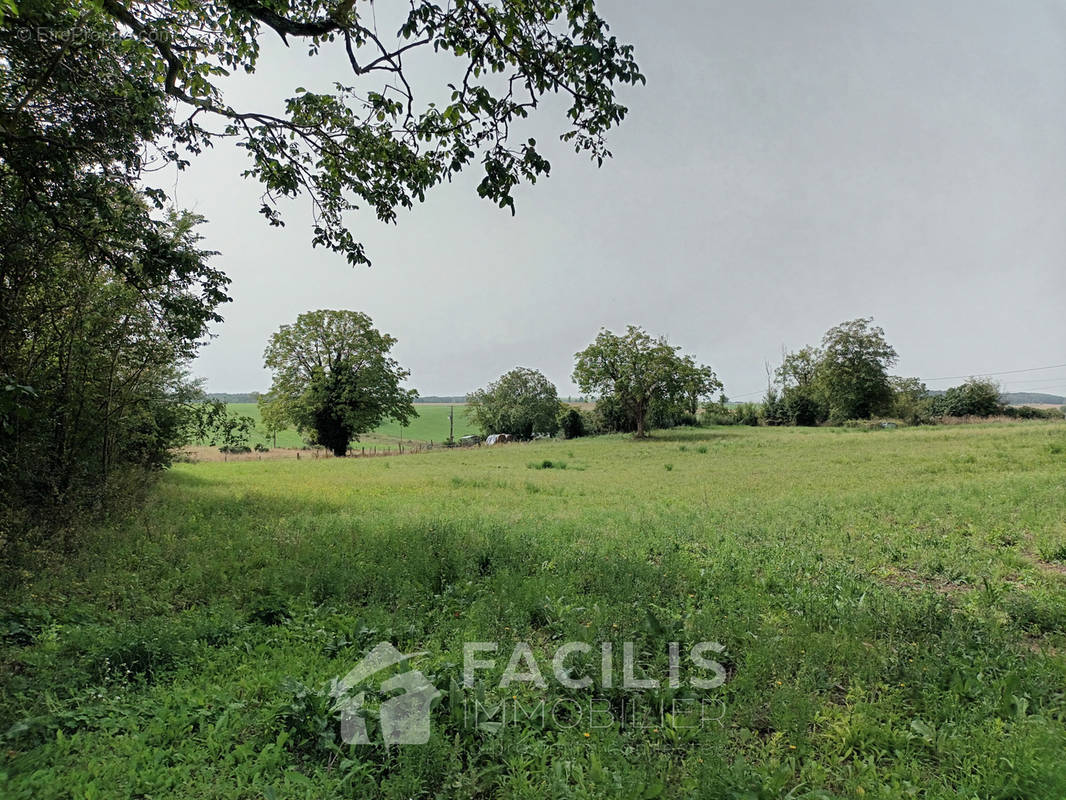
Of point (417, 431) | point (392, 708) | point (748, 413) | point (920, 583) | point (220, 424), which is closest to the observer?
point (392, 708)

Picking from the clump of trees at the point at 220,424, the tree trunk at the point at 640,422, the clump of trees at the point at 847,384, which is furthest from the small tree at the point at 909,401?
the clump of trees at the point at 220,424

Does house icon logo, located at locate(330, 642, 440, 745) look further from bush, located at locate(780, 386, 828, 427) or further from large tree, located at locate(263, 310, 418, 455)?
bush, located at locate(780, 386, 828, 427)

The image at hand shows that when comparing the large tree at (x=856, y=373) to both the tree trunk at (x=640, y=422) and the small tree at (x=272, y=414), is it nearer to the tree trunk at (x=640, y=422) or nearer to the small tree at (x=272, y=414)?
the tree trunk at (x=640, y=422)

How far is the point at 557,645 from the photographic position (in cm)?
406

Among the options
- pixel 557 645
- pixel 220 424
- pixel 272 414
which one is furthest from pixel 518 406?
pixel 557 645

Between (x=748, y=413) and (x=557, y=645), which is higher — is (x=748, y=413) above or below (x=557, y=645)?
above

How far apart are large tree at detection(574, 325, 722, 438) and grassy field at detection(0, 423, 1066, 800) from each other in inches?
1232

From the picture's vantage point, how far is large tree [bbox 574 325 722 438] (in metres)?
39.7

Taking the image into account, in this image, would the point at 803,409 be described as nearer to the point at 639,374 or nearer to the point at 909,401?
the point at 909,401

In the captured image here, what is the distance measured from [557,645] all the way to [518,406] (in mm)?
58900

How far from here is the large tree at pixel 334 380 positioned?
34.8 meters

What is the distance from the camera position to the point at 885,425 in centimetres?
4141

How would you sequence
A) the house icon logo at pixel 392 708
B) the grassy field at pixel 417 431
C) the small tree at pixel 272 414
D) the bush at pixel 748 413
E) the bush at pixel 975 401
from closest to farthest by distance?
the house icon logo at pixel 392 708 → the small tree at pixel 272 414 → the bush at pixel 975 401 → the bush at pixel 748 413 → the grassy field at pixel 417 431

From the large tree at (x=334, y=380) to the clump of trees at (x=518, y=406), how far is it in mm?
26130
